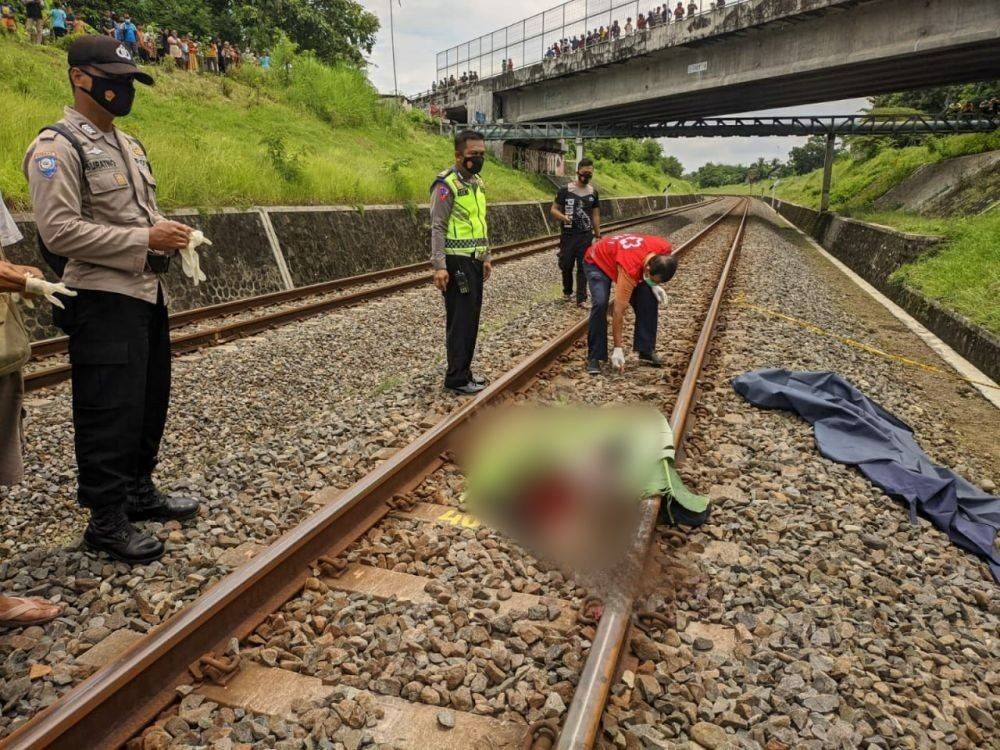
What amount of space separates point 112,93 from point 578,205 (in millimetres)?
6875

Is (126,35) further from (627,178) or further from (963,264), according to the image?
(627,178)

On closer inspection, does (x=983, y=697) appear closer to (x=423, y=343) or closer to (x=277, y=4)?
(x=423, y=343)

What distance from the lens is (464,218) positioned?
5.25 meters

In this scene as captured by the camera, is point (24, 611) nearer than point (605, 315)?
Yes

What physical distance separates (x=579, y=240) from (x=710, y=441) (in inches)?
205

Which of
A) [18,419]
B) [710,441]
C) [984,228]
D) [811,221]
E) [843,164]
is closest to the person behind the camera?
[18,419]

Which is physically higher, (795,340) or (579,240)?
(579,240)

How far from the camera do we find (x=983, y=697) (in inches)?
92.9

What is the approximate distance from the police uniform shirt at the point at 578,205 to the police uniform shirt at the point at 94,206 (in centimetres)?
667

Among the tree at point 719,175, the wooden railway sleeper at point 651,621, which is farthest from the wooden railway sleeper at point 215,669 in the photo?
the tree at point 719,175

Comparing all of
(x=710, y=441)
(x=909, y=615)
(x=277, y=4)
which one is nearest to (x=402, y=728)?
(x=909, y=615)

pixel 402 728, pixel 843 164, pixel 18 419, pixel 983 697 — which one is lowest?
pixel 983 697

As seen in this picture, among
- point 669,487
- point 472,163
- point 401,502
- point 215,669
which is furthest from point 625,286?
point 215,669

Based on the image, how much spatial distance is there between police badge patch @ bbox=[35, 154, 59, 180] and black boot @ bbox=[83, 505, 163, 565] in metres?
1.56
